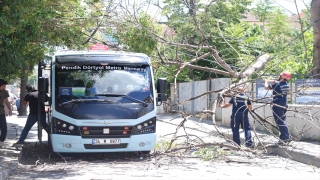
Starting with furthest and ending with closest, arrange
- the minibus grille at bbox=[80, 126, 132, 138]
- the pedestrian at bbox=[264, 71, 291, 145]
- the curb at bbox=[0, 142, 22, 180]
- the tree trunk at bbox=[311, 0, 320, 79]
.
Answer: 1. the tree trunk at bbox=[311, 0, 320, 79]
2. the pedestrian at bbox=[264, 71, 291, 145]
3. the minibus grille at bbox=[80, 126, 132, 138]
4. the curb at bbox=[0, 142, 22, 180]

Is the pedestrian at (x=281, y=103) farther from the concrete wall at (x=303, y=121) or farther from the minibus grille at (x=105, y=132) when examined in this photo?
the minibus grille at (x=105, y=132)

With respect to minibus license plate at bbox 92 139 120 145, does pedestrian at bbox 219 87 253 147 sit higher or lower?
higher

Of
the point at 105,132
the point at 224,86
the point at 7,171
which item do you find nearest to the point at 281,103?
the point at 105,132

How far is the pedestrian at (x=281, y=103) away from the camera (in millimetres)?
11312

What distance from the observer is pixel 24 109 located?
1187 inches

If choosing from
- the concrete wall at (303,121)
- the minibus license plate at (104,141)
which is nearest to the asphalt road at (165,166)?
the minibus license plate at (104,141)

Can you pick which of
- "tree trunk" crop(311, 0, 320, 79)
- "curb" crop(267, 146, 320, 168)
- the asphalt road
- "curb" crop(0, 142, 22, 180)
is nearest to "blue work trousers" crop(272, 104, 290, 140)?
"curb" crop(267, 146, 320, 168)

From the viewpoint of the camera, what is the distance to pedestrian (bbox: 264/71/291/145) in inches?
445

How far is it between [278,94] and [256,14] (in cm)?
1835

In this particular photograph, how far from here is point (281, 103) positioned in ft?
37.7

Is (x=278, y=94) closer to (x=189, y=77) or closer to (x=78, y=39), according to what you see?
(x=78, y=39)

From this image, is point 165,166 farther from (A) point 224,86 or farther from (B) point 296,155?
(A) point 224,86

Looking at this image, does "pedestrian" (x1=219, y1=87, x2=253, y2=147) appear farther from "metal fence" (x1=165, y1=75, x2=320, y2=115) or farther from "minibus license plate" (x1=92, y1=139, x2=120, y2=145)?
"minibus license plate" (x1=92, y1=139, x2=120, y2=145)

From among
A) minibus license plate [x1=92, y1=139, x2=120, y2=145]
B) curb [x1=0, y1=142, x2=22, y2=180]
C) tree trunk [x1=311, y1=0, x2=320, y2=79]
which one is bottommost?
curb [x1=0, y1=142, x2=22, y2=180]
